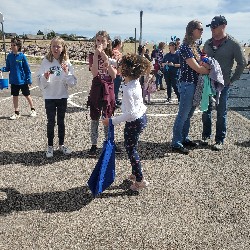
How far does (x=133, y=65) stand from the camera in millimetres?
3750

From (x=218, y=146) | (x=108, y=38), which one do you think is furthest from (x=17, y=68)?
(x=218, y=146)

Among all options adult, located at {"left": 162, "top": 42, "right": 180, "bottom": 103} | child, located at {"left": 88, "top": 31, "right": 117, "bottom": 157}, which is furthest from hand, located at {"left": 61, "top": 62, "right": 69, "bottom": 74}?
adult, located at {"left": 162, "top": 42, "right": 180, "bottom": 103}

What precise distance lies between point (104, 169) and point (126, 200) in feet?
1.54

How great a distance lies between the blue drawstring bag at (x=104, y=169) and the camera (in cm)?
384

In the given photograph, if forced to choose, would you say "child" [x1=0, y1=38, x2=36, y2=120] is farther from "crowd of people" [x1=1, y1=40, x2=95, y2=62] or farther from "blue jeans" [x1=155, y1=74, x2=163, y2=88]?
"crowd of people" [x1=1, y1=40, x2=95, y2=62]

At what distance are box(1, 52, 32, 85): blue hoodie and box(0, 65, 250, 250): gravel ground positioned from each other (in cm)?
165

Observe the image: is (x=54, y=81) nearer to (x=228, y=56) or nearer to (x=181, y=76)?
(x=181, y=76)

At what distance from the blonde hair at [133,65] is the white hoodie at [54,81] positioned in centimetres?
155

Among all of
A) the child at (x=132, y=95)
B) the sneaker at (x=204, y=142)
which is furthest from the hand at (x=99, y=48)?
the sneaker at (x=204, y=142)

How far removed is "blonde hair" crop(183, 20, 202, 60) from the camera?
16.2 ft

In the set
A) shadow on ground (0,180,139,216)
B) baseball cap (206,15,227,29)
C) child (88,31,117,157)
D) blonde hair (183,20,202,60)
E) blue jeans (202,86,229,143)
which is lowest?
shadow on ground (0,180,139,216)

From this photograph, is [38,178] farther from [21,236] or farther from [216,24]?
[216,24]

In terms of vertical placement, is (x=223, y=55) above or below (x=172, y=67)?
above

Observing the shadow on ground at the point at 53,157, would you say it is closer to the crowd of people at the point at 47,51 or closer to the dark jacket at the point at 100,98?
the dark jacket at the point at 100,98
